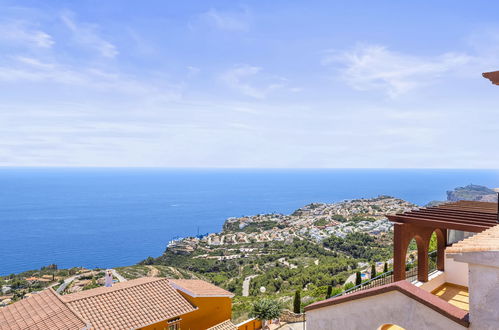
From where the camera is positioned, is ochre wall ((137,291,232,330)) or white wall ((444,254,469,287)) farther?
ochre wall ((137,291,232,330))

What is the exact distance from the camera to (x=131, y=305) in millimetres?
12305

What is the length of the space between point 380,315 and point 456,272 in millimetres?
3758

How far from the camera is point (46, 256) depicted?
79000 mm

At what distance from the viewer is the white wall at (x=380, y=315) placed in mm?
3855

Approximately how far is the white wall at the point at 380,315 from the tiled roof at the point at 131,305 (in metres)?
8.15

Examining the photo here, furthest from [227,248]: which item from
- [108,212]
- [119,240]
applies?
[108,212]

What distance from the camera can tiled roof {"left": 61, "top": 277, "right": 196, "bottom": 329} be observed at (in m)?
11.4

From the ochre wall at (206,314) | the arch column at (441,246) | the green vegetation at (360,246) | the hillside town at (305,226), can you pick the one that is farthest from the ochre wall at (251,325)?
the hillside town at (305,226)

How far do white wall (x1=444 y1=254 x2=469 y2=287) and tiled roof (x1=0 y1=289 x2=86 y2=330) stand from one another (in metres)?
9.76

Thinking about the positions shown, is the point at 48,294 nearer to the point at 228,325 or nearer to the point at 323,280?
the point at 228,325

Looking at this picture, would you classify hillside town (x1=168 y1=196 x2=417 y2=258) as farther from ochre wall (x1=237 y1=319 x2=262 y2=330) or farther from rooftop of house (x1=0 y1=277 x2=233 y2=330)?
rooftop of house (x1=0 y1=277 x2=233 y2=330)

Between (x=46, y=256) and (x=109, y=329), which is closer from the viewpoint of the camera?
(x=109, y=329)

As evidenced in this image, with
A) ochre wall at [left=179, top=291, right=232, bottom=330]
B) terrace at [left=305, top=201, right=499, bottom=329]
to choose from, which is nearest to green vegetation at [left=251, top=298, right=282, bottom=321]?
ochre wall at [left=179, top=291, right=232, bottom=330]

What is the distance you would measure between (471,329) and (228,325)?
1095cm
